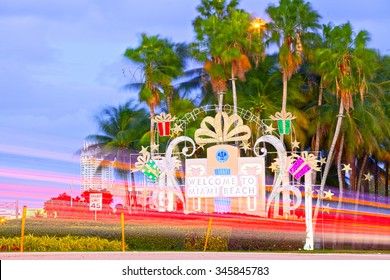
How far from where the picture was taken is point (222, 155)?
43.8 m

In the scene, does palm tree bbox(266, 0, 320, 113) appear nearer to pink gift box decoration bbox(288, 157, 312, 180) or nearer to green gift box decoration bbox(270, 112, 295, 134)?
green gift box decoration bbox(270, 112, 295, 134)

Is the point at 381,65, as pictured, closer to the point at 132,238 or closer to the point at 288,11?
the point at 288,11

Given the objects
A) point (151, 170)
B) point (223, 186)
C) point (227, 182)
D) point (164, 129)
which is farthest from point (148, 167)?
point (227, 182)

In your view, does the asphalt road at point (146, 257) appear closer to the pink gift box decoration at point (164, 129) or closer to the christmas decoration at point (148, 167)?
the christmas decoration at point (148, 167)

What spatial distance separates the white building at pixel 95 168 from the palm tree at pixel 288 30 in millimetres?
17346

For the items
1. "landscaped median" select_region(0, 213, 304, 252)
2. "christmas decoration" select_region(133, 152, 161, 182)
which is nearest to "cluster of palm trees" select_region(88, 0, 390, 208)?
"christmas decoration" select_region(133, 152, 161, 182)

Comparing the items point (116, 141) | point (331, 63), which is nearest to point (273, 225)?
point (331, 63)

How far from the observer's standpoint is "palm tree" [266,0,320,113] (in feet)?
169

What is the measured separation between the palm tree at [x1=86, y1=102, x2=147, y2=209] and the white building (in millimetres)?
446

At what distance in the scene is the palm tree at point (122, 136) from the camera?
6300 centimetres

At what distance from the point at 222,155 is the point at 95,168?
23593 millimetres

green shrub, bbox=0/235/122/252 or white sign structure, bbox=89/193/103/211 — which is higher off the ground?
white sign structure, bbox=89/193/103/211

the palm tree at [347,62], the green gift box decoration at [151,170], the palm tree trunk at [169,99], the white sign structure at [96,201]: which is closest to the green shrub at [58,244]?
the white sign structure at [96,201]

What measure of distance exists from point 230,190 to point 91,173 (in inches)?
937
